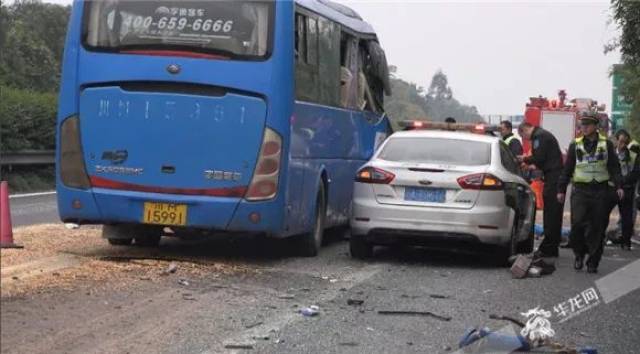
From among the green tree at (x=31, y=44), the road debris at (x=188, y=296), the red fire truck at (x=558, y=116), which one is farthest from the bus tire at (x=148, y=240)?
the green tree at (x=31, y=44)

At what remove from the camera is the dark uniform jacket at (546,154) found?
1207 cm

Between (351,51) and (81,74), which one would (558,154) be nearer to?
(351,51)

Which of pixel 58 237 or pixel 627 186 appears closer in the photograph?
pixel 58 237

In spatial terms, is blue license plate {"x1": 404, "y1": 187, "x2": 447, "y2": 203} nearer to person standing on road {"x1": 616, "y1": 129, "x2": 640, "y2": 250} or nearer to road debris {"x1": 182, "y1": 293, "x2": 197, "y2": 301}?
road debris {"x1": 182, "y1": 293, "x2": 197, "y2": 301}

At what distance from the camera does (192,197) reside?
9.22 m

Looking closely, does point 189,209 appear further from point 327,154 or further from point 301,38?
point 327,154

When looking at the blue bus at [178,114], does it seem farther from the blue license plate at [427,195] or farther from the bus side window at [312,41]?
the blue license plate at [427,195]

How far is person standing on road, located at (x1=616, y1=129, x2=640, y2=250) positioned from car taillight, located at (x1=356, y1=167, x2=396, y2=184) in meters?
4.93

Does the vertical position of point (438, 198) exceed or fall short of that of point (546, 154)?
it falls short

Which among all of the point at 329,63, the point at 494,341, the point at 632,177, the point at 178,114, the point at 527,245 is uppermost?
the point at 329,63

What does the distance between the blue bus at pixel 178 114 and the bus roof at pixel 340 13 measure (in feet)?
3.26

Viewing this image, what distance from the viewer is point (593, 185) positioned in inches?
404

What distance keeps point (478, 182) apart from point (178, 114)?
10.8 feet

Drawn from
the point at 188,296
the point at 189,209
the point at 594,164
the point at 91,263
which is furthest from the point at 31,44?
the point at 91,263
